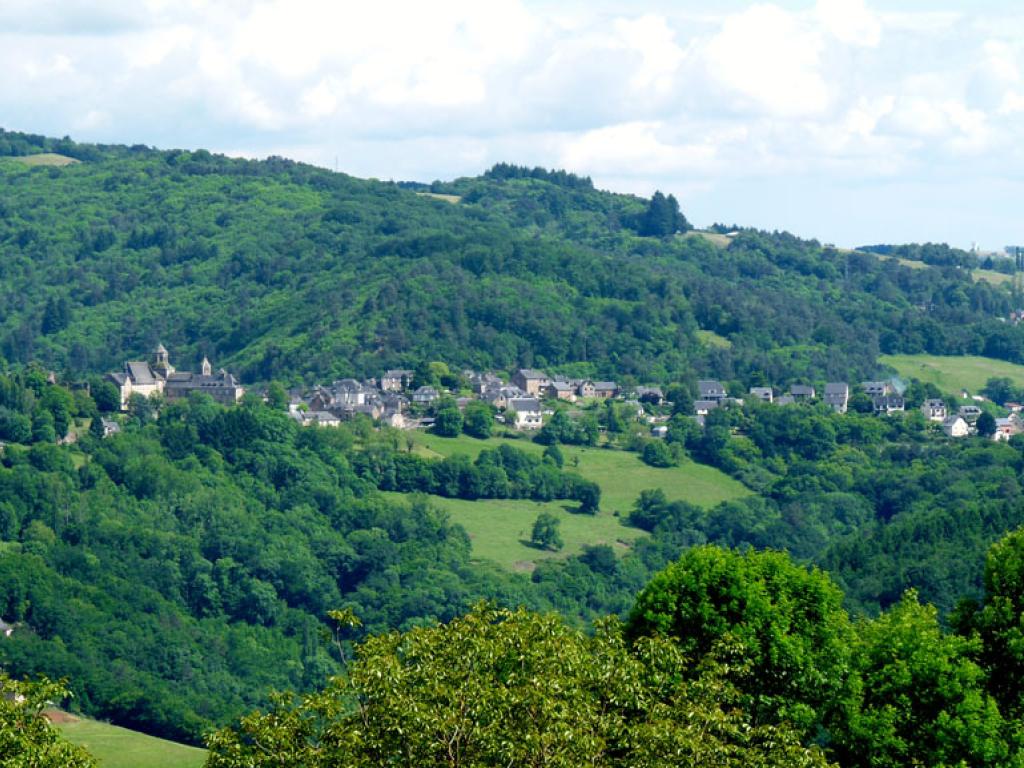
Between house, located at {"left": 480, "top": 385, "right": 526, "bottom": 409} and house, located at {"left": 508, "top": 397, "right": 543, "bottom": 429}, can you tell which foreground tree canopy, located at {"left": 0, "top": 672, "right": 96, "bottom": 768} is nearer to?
house, located at {"left": 508, "top": 397, "right": 543, "bottom": 429}

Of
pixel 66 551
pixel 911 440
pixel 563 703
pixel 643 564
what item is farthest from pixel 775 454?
pixel 563 703

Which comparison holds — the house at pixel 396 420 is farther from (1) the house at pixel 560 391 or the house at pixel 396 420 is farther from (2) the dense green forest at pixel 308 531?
(1) the house at pixel 560 391

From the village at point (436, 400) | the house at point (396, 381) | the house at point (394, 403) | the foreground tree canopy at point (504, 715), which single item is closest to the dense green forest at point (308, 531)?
the village at point (436, 400)

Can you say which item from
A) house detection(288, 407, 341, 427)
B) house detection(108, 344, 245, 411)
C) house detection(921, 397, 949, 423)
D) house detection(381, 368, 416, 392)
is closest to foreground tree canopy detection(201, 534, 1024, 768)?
house detection(288, 407, 341, 427)

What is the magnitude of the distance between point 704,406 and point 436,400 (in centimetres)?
3105

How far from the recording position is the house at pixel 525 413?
178125 millimetres

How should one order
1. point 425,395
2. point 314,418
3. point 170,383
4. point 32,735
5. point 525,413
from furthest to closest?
point 170,383 < point 425,395 < point 525,413 < point 314,418 < point 32,735

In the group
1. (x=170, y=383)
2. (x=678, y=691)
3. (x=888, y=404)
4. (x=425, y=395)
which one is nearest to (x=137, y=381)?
(x=170, y=383)

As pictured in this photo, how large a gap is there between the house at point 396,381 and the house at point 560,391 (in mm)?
15237

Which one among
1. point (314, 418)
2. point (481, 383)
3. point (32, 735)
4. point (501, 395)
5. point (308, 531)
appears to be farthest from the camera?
point (481, 383)

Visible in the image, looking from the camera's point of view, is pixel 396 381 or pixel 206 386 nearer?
pixel 206 386

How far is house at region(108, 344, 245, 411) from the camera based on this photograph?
18188 centimetres

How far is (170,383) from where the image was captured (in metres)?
192

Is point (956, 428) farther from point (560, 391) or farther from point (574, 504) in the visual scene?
point (574, 504)
